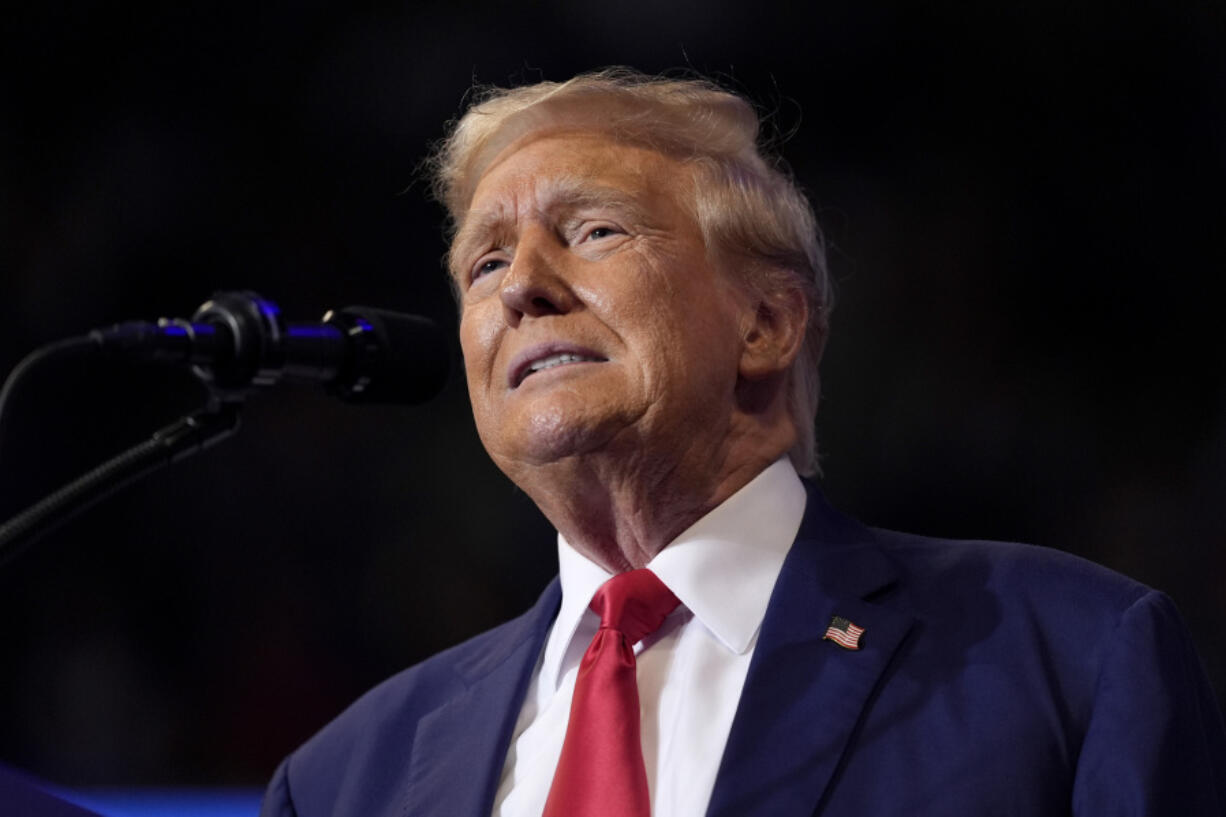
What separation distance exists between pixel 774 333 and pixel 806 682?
0.56 meters

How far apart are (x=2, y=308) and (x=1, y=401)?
2.18 metres

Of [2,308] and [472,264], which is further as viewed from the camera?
[2,308]

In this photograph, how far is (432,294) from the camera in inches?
130

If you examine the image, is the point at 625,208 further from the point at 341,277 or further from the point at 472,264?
the point at 341,277

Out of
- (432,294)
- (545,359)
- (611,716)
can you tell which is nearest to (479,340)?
(545,359)

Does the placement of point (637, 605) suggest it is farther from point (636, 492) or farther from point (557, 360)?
point (557, 360)

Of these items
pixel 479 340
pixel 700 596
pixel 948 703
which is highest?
pixel 479 340

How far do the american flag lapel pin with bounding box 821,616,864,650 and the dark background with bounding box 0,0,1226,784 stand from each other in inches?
50.1

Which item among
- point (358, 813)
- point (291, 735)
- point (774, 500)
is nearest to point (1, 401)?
point (358, 813)

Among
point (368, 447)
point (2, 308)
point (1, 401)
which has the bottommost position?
point (368, 447)

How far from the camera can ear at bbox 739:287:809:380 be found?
6.31 feet

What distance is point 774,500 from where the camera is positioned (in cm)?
185

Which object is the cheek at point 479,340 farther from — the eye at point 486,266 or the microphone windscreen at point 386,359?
the microphone windscreen at point 386,359

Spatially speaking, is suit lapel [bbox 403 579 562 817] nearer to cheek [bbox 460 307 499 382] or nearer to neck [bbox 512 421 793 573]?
neck [bbox 512 421 793 573]
